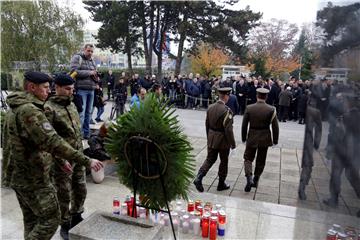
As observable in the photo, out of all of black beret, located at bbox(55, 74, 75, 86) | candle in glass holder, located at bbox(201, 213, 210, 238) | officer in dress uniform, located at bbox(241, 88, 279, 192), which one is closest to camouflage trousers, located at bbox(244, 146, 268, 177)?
officer in dress uniform, located at bbox(241, 88, 279, 192)

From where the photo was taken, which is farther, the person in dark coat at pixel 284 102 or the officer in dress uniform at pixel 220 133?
the person in dark coat at pixel 284 102

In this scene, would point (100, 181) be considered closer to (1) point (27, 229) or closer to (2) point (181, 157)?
(1) point (27, 229)

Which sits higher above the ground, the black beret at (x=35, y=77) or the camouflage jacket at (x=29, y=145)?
the black beret at (x=35, y=77)

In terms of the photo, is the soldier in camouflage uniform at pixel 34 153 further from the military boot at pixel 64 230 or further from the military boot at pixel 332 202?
the military boot at pixel 332 202

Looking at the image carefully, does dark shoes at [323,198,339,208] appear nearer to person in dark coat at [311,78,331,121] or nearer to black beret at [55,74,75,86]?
person in dark coat at [311,78,331,121]

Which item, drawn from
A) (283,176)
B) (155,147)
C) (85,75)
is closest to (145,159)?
(155,147)

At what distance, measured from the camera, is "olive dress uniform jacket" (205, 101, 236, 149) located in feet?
16.4

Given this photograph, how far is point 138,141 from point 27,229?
145cm

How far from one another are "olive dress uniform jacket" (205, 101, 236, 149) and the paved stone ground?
630mm

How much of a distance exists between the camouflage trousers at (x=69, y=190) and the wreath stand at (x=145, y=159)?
3.70ft

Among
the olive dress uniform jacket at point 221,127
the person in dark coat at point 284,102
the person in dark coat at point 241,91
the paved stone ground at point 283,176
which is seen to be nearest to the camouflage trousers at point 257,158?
the paved stone ground at point 283,176

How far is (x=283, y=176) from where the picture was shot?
612 centimetres

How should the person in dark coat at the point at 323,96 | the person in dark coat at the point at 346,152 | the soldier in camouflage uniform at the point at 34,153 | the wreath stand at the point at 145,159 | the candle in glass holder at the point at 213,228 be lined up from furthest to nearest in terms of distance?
the candle in glass holder at the point at 213,228 → the soldier in camouflage uniform at the point at 34,153 → the wreath stand at the point at 145,159 → the person in dark coat at the point at 323,96 → the person in dark coat at the point at 346,152

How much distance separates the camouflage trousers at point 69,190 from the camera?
3346 mm
